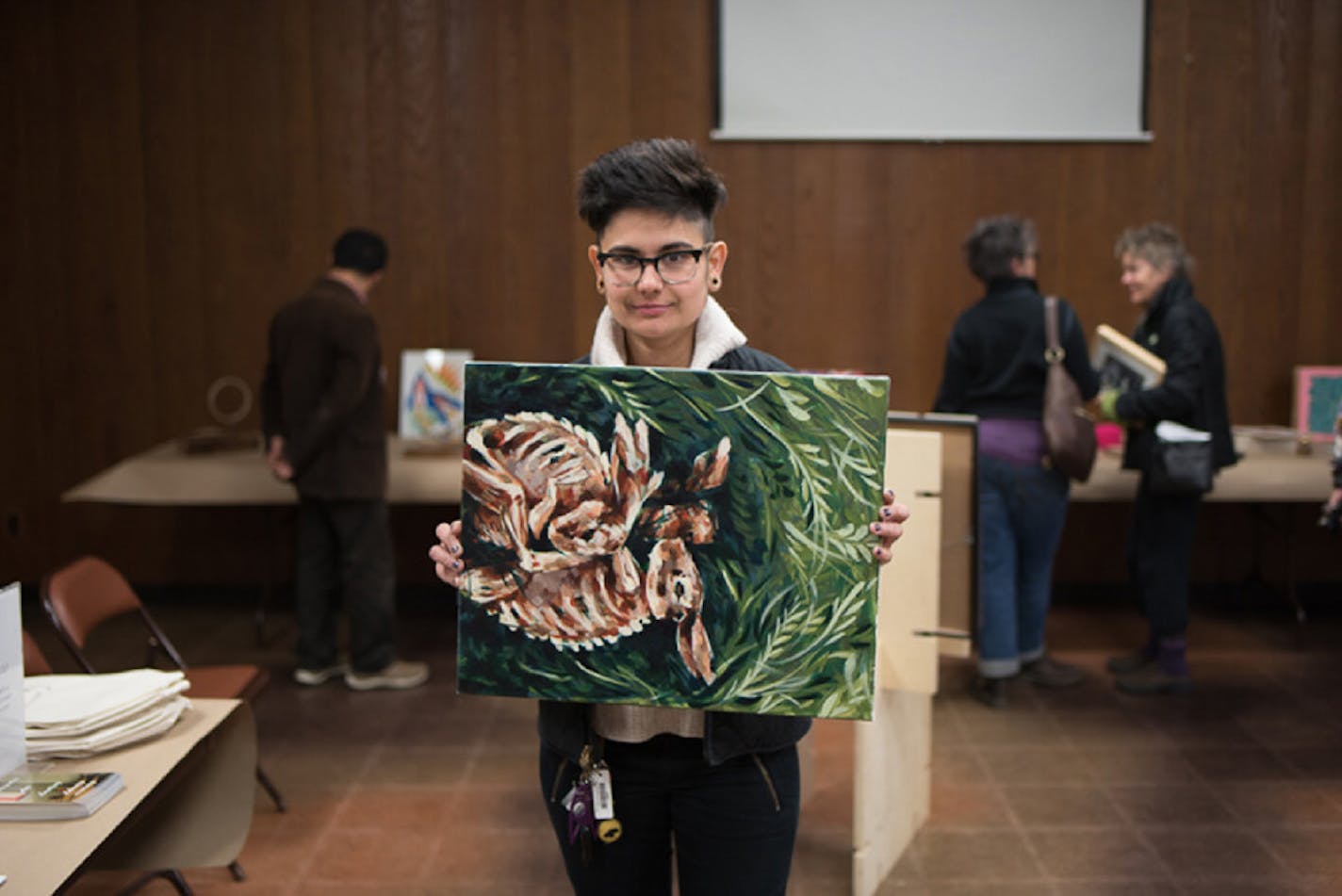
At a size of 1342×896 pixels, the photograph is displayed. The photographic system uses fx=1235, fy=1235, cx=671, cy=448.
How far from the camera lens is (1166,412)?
4086mm

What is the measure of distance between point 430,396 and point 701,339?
3912 mm

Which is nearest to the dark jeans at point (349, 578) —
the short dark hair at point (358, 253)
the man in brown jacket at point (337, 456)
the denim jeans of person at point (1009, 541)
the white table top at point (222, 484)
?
the man in brown jacket at point (337, 456)

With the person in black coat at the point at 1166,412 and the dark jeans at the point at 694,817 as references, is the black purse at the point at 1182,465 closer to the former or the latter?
the person in black coat at the point at 1166,412

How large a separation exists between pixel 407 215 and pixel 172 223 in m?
1.05

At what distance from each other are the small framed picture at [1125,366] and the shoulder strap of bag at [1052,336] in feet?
0.84

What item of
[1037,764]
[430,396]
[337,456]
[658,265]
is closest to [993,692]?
[1037,764]

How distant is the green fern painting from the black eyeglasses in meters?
0.14

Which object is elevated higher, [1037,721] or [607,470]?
[607,470]

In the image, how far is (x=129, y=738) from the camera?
206 cm

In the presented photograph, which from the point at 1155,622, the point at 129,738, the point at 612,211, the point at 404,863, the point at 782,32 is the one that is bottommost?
the point at 404,863

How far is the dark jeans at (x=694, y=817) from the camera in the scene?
163 cm

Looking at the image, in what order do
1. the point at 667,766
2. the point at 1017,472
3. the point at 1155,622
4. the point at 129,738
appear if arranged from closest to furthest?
the point at 667,766 → the point at 129,738 → the point at 1017,472 → the point at 1155,622

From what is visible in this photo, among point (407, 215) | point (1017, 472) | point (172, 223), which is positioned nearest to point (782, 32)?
point (407, 215)

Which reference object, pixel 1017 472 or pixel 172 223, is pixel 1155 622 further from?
pixel 172 223
